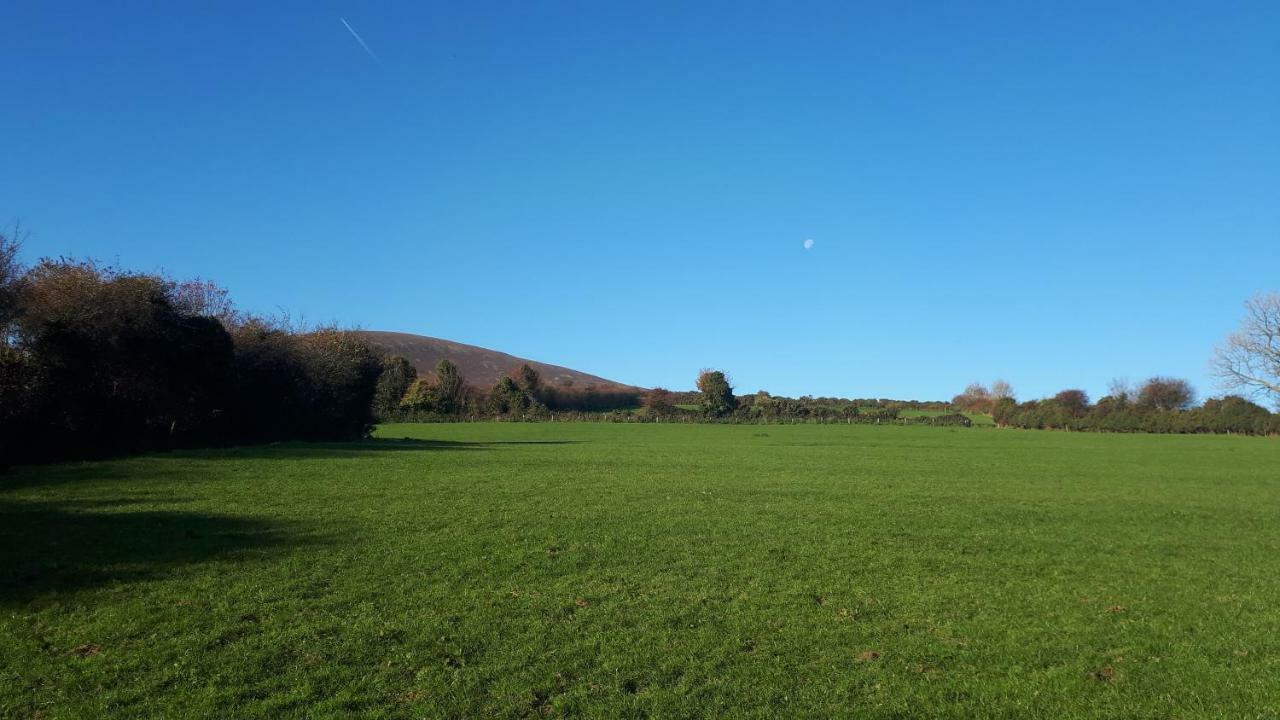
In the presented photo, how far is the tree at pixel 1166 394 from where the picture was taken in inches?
3543

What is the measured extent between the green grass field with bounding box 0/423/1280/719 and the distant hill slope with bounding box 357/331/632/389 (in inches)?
4315

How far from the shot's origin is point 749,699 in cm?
611

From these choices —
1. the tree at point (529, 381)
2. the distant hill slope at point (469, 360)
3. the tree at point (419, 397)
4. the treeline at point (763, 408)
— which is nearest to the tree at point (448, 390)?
the tree at point (419, 397)

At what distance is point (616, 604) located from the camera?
884 cm

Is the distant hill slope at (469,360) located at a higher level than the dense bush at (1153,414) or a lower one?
higher

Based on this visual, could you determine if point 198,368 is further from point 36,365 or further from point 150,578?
point 150,578

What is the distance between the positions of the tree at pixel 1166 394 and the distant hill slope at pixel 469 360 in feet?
228

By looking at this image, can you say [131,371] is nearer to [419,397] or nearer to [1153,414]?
[419,397]

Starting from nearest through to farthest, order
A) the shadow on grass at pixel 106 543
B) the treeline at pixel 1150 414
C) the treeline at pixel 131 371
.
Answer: the shadow on grass at pixel 106 543, the treeline at pixel 131 371, the treeline at pixel 1150 414

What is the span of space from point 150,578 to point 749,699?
24.1 feet

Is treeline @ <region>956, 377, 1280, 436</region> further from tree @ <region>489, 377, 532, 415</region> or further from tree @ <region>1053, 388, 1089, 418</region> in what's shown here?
tree @ <region>489, 377, 532, 415</region>

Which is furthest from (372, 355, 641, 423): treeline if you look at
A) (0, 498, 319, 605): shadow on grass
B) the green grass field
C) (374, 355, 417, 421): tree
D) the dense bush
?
(0, 498, 319, 605): shadow on grass

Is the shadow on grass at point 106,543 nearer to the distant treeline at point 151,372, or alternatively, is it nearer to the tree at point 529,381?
the distant treeline at point 151,372

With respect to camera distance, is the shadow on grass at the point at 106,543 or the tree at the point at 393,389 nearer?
the shadow on grass at the point at 106,543
